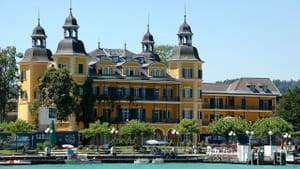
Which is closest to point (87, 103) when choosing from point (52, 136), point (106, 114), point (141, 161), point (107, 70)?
point (106, 114)

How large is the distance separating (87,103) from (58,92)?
468 cm

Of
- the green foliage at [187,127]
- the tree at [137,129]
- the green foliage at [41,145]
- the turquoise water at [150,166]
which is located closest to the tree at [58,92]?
the tree at [137,129]

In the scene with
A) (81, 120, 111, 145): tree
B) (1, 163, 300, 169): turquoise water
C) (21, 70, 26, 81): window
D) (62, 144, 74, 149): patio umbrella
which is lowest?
(1, 163, 300, 169): turquoise water

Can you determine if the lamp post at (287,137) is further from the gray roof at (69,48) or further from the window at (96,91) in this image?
the gray roof at (69,48)

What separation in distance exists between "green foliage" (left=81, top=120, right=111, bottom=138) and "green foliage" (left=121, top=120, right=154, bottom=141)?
7.44 ft

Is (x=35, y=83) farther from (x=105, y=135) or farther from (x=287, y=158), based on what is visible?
(x=287, y=158)

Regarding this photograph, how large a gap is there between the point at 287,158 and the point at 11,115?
159ft

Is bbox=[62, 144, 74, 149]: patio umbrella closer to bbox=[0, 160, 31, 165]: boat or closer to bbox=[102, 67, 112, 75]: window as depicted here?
bbox=[0, 160, 31, 165]: boat

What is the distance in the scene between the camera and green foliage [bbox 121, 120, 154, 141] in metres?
88.1

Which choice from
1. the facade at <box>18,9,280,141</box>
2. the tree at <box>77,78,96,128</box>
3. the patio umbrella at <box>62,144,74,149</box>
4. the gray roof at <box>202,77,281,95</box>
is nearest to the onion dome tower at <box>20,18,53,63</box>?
the facade at <box>18,9,280,141</box>

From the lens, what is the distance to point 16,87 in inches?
3944

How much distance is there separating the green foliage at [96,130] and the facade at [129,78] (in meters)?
5.86

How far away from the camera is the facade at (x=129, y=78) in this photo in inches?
3671

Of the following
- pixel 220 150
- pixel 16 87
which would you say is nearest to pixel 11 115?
pixel 16 87
